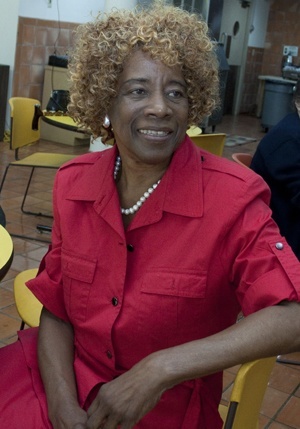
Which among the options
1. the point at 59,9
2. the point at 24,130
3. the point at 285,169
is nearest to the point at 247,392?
the point at 285,169

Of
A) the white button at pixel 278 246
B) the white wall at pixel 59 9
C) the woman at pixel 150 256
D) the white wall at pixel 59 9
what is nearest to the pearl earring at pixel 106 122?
the woman at pixel 150 256

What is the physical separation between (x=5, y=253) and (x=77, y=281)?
0.67 feet

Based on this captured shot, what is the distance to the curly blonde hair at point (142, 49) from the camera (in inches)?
58.2

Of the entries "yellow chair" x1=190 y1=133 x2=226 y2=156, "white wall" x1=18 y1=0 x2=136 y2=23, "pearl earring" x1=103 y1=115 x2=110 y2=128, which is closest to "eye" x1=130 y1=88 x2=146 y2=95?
"pearl earring" x1=103 y1=115 x2=110 y2=128

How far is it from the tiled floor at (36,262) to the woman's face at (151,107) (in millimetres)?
732

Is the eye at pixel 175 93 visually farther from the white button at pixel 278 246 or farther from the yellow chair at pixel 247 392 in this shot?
the yellow chair at pixel 247 392

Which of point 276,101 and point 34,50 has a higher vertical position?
point 34,50

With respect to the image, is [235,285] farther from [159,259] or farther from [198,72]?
[198,72]

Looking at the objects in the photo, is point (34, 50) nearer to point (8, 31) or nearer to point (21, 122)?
point (8, 31)

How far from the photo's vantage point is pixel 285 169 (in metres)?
2.71

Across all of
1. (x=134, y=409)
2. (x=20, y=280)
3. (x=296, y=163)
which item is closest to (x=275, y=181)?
(x=296, y=163)

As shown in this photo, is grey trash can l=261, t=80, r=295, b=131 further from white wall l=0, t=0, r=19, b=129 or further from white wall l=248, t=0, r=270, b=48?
white wall l=0, t=0, r=19, b=129

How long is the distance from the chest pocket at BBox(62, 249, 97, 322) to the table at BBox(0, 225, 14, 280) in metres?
0.13

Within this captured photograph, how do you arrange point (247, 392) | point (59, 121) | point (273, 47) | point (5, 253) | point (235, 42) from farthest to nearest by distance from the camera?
point (273, 47), point (235, 42), point (59, 121), point (5, 253), point (247, 392)
